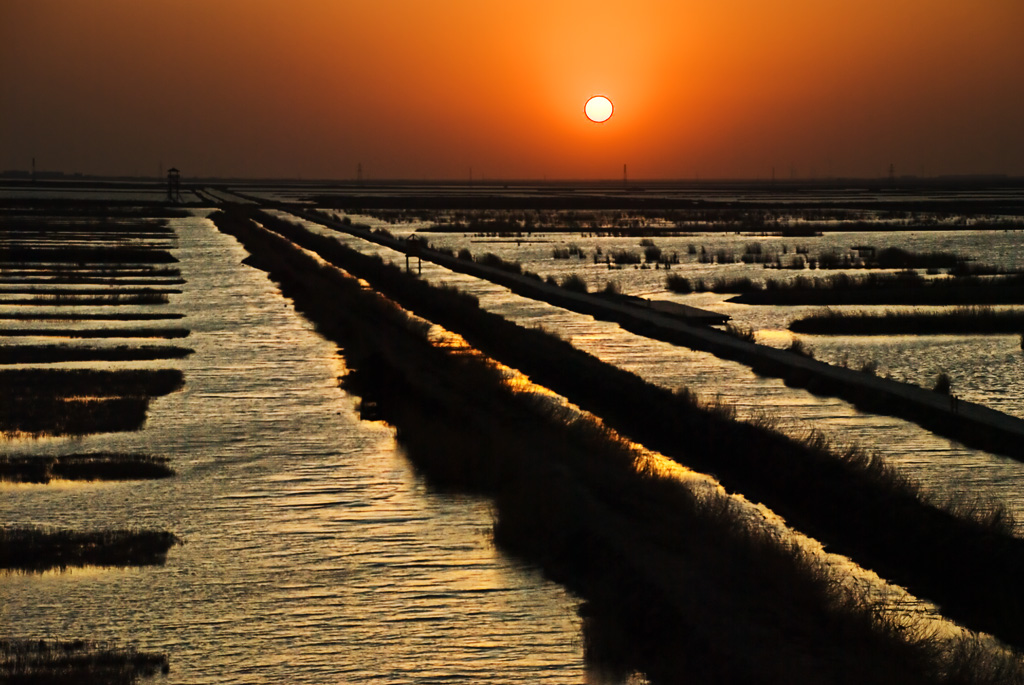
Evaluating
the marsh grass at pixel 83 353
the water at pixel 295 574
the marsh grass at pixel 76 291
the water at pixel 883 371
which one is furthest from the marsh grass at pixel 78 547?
the marsh grass at pixel 76 291

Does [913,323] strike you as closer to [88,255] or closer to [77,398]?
[77,398]

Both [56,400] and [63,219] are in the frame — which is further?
[63,219]

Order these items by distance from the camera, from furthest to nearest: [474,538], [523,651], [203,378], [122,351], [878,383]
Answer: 1. [122,351]
2. [203,378]
3. [878,383]
4. [474,538]
5. [523,651]

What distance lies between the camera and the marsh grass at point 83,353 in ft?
70.9

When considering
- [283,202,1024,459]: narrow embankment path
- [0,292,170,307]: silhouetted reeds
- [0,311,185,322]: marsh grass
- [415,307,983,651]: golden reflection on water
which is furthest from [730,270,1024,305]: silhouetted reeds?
[415,307,983,651]: golden reflection on water

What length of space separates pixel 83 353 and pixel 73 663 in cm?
1552

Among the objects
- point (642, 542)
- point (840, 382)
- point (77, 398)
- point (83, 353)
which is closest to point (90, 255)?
point (83, 353)

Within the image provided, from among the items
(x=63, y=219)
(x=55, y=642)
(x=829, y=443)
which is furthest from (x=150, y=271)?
(x=63, y=219)

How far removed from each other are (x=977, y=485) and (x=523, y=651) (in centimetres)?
607

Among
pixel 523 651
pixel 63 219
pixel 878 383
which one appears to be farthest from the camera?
pixel 63 219

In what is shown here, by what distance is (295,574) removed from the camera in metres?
9.60

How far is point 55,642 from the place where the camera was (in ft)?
26.6

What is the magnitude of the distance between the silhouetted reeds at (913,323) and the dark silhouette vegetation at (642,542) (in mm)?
9339

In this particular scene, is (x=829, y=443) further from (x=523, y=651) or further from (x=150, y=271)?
(x=150, y=271)
